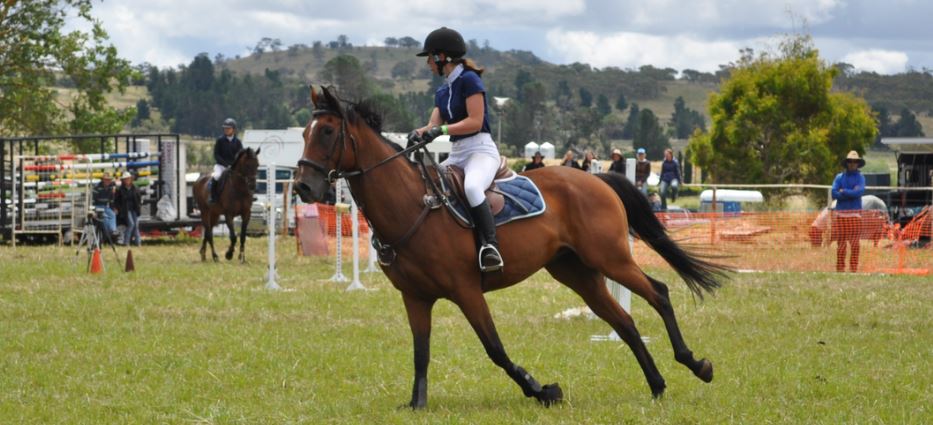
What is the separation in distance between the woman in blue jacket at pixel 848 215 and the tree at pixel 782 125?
83.8ft

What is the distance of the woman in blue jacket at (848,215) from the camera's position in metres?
20.1

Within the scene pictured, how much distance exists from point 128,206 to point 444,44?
20598 millimetres

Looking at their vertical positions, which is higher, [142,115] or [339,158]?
[142,115]

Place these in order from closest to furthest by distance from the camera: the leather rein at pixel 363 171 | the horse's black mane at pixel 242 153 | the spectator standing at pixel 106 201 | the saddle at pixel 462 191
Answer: the leather rein at pixel 363 171 → the saddle at pixel 462 191 → the horse's black mane at pixel 242 153 → the spectator standing at pixel 106 201

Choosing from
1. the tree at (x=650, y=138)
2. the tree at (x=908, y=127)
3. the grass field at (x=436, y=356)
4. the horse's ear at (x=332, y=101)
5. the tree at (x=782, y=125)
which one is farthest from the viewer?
the tree at (x=908, y=127)

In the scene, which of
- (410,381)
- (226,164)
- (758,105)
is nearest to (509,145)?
(758,105)

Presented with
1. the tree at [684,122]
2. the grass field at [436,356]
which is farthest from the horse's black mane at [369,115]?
the tree at [684,122]

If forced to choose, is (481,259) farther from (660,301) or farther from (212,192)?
(212,192)

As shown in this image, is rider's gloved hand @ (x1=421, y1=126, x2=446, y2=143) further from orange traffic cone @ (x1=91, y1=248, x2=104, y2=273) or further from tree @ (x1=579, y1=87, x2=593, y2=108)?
tree @ (x1=579, y1=87, x2=593, y2=108)

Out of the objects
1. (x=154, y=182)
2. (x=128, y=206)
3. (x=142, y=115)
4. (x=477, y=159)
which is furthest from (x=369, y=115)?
(x=142, y=115)

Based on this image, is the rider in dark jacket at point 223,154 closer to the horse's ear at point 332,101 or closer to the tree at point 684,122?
the horse's ear at point 332,101

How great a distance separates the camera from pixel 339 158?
8500 mm

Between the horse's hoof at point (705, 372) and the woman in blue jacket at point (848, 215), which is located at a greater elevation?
the woman in blue jacket at point (848, 215)

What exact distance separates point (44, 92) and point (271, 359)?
31.3 metres
